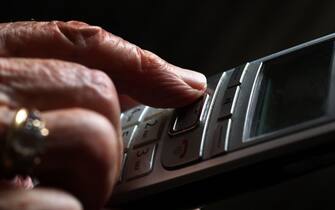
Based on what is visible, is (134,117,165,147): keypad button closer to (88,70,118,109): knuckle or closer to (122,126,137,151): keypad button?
(122,126,137,151): keypad button

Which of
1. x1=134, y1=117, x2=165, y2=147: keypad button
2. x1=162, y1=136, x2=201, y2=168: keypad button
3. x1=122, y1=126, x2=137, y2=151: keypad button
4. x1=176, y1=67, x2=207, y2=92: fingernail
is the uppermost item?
x1=176, y1=67, x2=207, y2=92: fingernail

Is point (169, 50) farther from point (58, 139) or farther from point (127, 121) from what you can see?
point (58, 139)

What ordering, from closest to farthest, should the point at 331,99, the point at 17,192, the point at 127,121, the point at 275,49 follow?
the point at 17,192
the point at 331,99
the point at 127,121
the point at 275,49

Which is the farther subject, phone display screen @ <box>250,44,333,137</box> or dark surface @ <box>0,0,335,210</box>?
dark surface @ <box>0,0,335,210</box>

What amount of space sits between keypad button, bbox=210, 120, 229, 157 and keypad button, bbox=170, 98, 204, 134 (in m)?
0.03

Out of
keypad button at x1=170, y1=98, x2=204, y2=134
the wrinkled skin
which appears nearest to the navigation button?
keypad button at x1=170, y1=98, x2=204, y2=134

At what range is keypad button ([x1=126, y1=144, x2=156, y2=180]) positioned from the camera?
1.64 ft

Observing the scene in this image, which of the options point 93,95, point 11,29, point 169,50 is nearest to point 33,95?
point 93,95

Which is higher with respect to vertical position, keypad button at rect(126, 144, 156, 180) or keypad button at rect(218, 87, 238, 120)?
keypad button at rect(218, 87, 238, 120)

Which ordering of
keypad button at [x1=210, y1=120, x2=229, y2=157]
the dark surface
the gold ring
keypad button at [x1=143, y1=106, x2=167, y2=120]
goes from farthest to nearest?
the dark surface
keypad button at [x1=143, y1=106, x2=167, y2=120]
keypad button at [x1=210, y1=120, x2=229, y2=157]
the gold ring

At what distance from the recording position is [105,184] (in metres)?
0.36

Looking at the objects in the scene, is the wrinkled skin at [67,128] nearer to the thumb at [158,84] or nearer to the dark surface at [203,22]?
the thumb at [158,84]

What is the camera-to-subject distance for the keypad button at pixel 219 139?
46cm

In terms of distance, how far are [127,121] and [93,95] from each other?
0.22 meters
